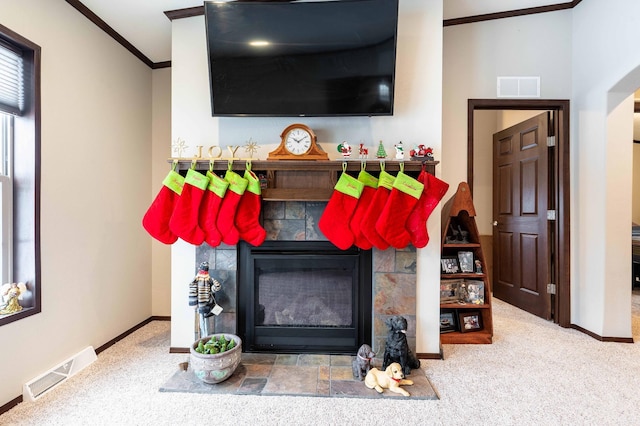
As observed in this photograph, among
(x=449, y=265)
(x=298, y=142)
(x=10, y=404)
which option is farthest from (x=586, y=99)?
(x=10, y=404)

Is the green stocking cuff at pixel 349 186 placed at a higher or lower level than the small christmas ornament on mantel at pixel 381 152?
lower

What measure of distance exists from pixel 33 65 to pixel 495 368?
3218 mm

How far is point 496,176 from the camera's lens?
3.71 m

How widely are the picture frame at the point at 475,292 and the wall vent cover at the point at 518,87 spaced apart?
5.12 ft

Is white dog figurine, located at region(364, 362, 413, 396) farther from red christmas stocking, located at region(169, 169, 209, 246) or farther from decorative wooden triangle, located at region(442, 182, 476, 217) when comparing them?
red christmas stocking, located at region(169, 169, 209, 246)

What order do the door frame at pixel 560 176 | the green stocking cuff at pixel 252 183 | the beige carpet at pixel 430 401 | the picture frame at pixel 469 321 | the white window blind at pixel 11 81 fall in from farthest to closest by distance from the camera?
the door frame at pixel 560 176, the picture frame at pixel 469 321, the green stocking cuff at pixel 252 183, the white window blind at pixel 11 81, the beige carpet at pixel 430 401

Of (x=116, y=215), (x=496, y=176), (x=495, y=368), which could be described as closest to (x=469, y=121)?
(x=496, y=176)

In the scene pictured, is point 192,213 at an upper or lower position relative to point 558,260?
upper

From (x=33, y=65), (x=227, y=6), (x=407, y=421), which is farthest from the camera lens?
(x=227, y=6)

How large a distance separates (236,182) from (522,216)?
2.74 m

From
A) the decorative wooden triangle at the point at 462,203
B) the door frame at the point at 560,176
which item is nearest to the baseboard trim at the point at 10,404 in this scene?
the decorative wooden triangle at the point at 462,203

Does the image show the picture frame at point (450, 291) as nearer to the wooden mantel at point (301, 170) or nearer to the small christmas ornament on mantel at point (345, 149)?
the wooden mantel at point (301, 170)

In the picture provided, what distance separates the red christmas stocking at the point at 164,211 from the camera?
2062mm

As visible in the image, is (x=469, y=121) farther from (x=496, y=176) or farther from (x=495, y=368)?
(x=495, y=368)
